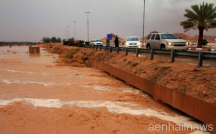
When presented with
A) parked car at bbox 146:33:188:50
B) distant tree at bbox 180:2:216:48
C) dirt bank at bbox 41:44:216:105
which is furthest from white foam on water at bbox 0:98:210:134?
distant tree at bbox 180:2:216:48

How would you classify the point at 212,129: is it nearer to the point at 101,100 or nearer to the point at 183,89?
the point at 183,89

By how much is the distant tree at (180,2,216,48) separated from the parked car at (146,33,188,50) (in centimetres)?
1585

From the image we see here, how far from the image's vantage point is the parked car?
15430 mm

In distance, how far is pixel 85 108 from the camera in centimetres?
887

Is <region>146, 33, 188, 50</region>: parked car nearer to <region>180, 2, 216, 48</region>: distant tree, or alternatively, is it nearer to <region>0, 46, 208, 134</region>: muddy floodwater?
<region>0, 46, 208, 134</region>: muddy floodwater

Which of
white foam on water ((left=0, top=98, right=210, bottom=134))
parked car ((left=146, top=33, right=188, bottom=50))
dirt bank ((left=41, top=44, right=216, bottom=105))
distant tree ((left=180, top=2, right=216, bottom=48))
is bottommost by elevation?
white foam on water ((left=0, top=98, right=210, bottom=134))

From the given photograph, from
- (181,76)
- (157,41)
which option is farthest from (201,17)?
(181,76)

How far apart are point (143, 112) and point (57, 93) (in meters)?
5.13

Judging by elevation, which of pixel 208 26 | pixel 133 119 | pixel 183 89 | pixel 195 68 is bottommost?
pixel 133 119

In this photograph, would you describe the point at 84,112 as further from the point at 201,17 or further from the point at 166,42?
the point at 201,17

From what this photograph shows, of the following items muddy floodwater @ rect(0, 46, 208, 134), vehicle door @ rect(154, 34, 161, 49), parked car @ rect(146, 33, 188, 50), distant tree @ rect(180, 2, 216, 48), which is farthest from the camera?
distant tree @ rect(180, 2, 216, 48)

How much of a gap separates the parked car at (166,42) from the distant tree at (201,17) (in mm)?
15846

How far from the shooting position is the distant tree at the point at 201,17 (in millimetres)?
29766

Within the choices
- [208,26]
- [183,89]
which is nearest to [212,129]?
[183,89]
